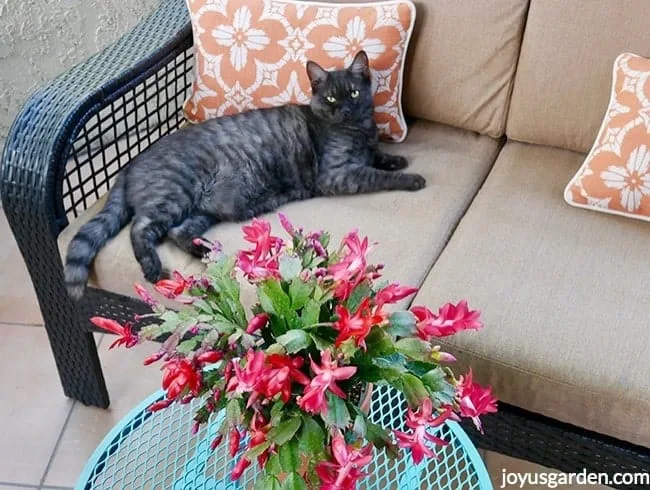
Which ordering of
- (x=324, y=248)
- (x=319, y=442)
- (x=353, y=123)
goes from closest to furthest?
1. (x=319, y=442)
2. (x=324, y=248)
3. (x=353, y=123)

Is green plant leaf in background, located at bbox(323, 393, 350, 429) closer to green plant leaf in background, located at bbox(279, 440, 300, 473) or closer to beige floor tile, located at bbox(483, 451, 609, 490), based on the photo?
green plant leaf in background, located at bbox(279, 440, 300, 473)

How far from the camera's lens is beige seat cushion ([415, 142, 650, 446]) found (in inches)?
47.9

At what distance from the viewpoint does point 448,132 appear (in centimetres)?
177

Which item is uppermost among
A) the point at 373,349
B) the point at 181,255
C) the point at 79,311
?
the point at 373,349

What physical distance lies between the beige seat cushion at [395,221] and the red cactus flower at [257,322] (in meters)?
0.51

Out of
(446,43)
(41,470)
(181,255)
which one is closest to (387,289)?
(181,255)

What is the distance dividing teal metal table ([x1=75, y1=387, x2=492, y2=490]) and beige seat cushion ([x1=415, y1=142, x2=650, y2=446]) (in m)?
0.17

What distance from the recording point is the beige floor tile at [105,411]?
160 centimetres

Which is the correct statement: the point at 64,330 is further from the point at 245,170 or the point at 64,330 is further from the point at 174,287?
the point at 174,287

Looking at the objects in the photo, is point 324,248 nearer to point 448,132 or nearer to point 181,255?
point 181,255

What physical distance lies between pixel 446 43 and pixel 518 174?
1.05 ft

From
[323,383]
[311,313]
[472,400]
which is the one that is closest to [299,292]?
[311,313]

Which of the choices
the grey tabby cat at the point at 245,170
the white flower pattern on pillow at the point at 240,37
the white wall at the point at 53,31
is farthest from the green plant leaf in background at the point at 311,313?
the white wall at the point at 53,31

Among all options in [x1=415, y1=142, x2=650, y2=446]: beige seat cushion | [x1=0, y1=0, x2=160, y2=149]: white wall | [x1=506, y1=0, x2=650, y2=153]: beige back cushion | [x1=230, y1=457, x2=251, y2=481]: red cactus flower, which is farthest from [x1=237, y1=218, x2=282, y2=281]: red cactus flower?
[x1=0, y1=0, x2=160, y2=149]: white wall
